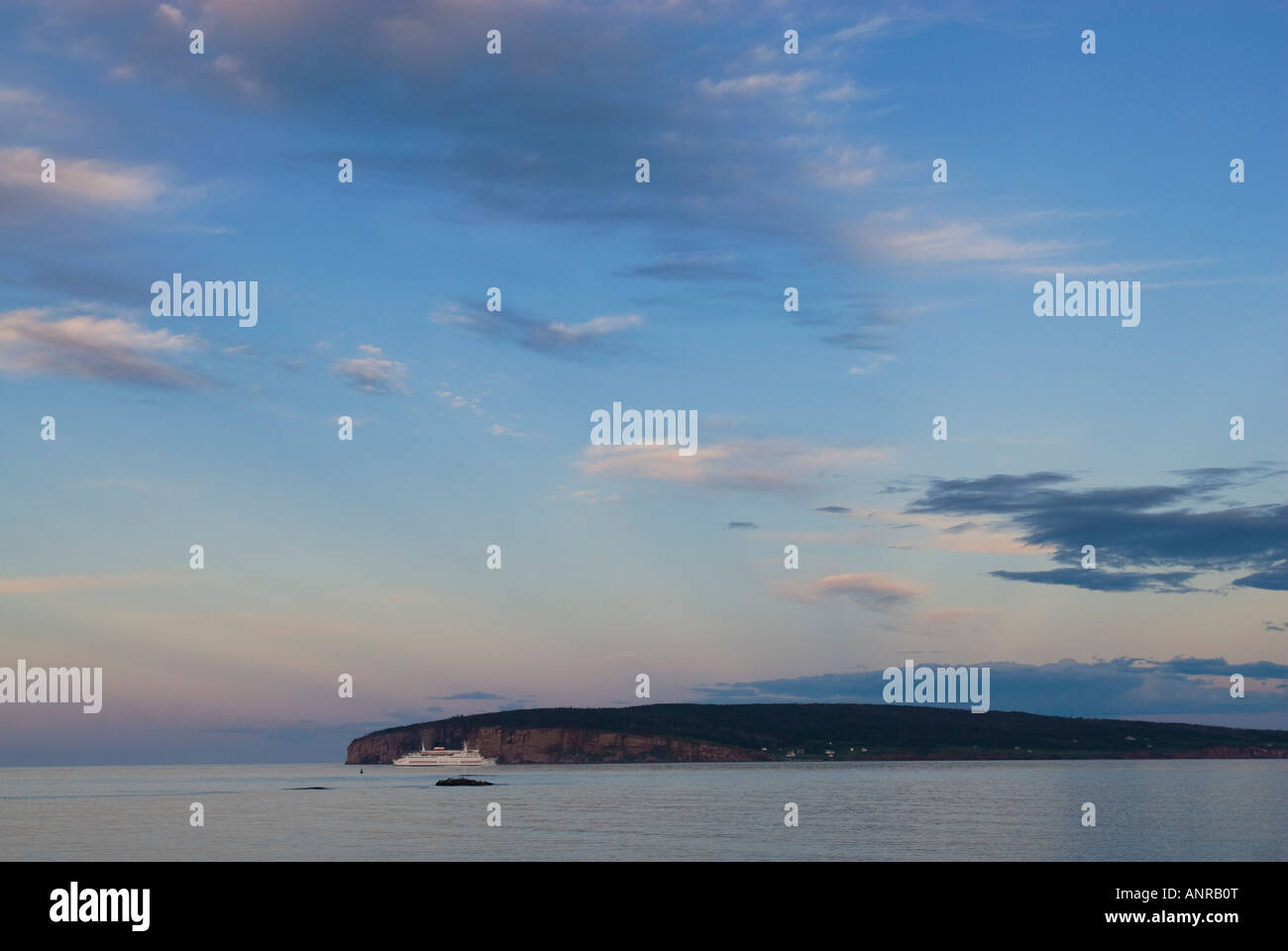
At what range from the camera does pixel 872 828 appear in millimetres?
109750

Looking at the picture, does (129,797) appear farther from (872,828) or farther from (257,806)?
(872,828)
